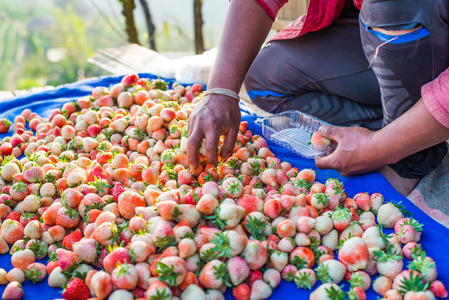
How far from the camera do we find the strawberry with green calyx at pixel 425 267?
0.87 m

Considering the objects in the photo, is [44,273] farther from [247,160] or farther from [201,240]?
[247,160]

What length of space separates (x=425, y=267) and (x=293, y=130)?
80cm

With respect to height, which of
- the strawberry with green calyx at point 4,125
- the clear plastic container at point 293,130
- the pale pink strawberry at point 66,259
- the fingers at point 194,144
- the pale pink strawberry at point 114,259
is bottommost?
the strawberry with green calyx at point 4,125

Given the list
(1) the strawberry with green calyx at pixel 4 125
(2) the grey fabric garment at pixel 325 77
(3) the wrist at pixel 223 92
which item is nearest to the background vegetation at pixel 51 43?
(1) the strawberry with green calyx at pixel 4 125

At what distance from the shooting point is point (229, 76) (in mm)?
1325

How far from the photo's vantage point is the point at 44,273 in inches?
37.5

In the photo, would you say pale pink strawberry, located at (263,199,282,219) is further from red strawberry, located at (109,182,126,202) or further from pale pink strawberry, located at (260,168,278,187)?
red strawberry, located at (109,182,126,202)

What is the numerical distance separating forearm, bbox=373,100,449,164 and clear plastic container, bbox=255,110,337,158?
301 mm

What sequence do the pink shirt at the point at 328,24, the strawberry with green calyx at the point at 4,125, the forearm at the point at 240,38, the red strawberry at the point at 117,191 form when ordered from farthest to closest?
the strawberry with green calyx at the point at 4,125 < the forearm at the point at 240,38 < the red strawberry at the point at 117,191 < the pink shirt at the point at 328,24

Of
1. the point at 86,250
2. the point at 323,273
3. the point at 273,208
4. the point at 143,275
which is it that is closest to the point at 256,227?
the point at 273,208

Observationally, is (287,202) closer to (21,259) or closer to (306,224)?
(306,224)

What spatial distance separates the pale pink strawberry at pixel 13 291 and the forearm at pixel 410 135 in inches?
38.3

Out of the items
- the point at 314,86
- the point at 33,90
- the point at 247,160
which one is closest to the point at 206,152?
the point at 247,160

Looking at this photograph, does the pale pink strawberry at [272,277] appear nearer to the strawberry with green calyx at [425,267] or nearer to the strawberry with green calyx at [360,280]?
the strawberry with green calyx at [360,280]
